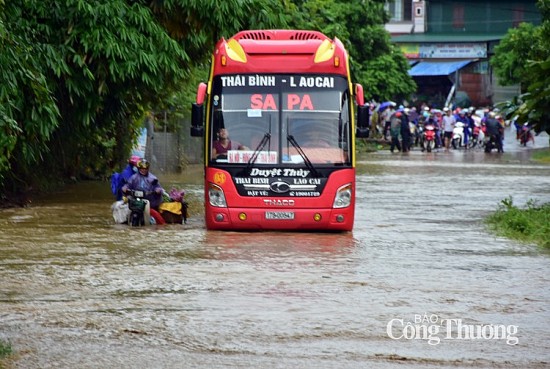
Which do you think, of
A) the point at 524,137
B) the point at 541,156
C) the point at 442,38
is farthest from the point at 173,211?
the point at 442,38

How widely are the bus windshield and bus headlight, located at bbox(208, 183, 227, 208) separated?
16.2 inches

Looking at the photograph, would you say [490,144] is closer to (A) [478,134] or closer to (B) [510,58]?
(A) [478,134]

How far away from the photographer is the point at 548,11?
34.7 metres

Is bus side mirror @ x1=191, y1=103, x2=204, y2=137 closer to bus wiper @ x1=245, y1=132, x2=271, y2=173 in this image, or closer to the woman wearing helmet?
bus wiper @ x1=245, y1=132, x2=271, y2=173

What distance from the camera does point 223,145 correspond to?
A: 17.8 metres

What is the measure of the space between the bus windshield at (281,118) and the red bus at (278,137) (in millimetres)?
14

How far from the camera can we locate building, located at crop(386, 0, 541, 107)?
227 ft

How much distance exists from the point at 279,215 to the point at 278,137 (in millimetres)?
1143

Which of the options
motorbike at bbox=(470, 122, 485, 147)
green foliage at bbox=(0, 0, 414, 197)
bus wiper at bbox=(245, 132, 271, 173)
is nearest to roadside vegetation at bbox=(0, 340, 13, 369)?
green foliage at bbox=(0, 0, 414, 197)

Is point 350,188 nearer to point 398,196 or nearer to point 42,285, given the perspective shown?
point 42,285

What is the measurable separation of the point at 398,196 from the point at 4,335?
1711 centimetres

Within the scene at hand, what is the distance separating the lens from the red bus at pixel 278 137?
1758 cm

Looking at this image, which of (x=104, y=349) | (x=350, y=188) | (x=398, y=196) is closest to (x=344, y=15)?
(x=398, y=196)

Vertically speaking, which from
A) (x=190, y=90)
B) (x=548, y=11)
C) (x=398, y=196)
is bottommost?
(x=398, y=196)
